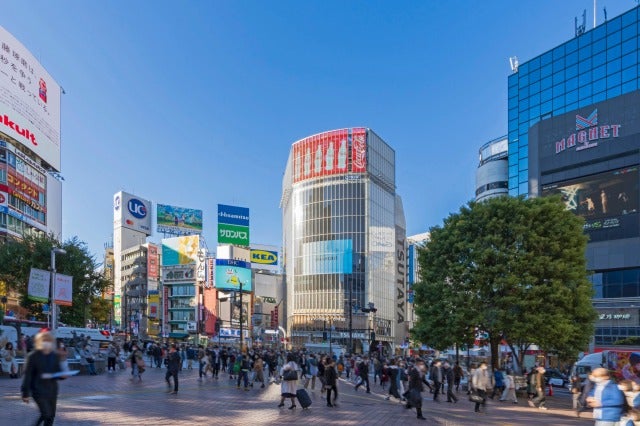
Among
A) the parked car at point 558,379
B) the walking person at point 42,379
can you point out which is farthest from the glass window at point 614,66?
the walking person at point 42,379

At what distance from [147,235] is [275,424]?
112 m

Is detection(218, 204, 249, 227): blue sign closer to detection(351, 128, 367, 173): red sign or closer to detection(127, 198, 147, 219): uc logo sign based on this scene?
detection(351, 128, 367, 173): red sign

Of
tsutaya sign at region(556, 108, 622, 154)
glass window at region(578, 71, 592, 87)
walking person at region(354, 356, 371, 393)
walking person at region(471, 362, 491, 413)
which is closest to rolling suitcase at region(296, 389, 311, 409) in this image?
walking person at region(471, 362, 491, 413)

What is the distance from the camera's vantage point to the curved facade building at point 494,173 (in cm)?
8856

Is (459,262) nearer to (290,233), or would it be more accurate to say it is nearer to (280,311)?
(290,233)

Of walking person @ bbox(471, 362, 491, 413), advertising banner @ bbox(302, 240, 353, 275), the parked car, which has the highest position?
advertising banner @ bbox(302, 240, 353, 275)

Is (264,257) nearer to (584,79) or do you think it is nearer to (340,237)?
(340,237)

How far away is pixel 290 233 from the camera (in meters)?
109

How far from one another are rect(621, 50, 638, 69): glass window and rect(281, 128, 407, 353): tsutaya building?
43.5 meters

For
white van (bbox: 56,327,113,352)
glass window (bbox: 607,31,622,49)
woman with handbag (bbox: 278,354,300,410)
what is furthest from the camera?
glass window (bbox: 607,31,622,49)

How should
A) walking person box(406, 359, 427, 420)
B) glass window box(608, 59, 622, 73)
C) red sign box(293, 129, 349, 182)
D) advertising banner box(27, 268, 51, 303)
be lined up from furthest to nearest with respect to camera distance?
red sign box(293, 129, 349, 182)
glass window box(608, 59, 622, 73)
advertising banner box(27, 268, 51, 303)
walking person box(406, 359, 427, 420)

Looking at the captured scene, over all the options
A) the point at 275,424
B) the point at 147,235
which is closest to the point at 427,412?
the point at 275,424

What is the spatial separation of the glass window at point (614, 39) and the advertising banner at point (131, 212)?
8297 cm

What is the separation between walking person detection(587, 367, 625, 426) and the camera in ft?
31.0
